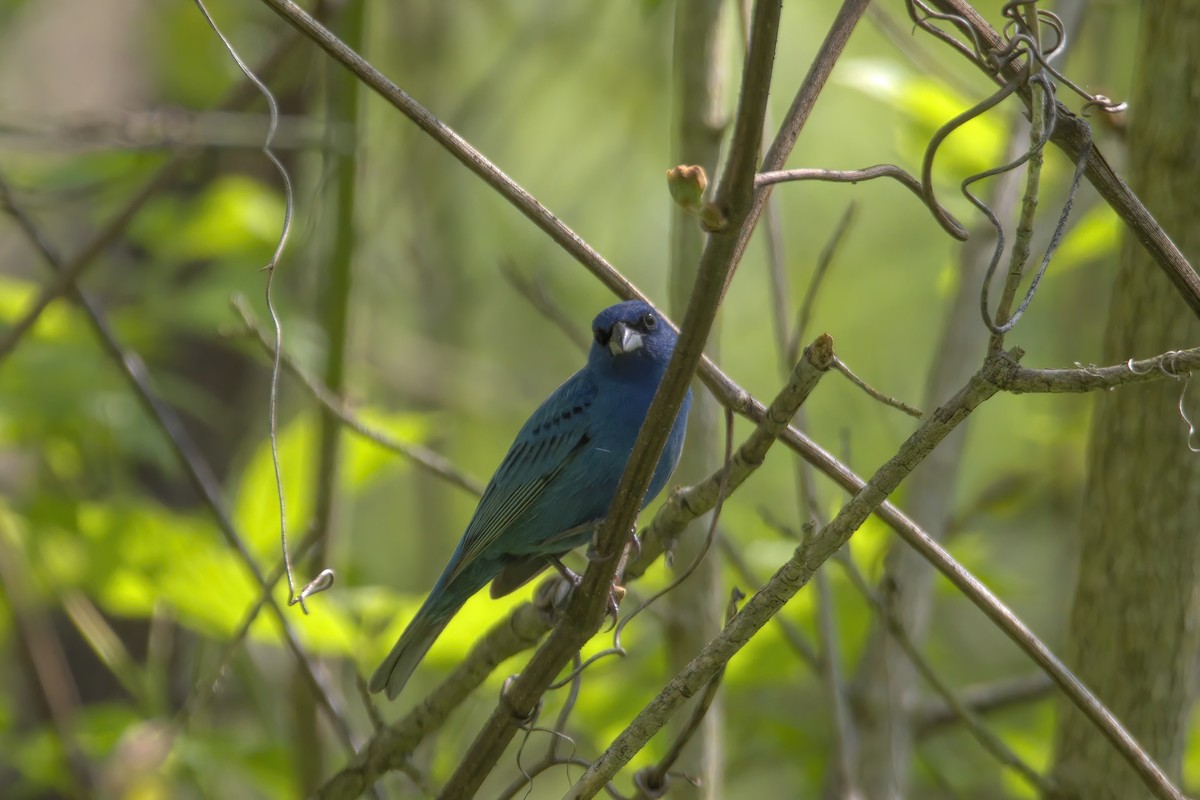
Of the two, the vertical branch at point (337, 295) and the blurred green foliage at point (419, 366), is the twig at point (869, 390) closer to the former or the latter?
the blurred green foliage at point (419, 366)

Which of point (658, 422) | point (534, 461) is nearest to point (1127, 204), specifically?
point (658, 422)

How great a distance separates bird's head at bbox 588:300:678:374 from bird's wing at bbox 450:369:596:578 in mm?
105

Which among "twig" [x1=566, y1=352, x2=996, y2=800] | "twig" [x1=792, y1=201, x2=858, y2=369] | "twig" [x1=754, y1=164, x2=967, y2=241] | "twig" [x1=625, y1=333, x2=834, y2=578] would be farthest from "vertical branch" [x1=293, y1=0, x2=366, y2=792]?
"twig" [x1=754, y1=164, x2=967, y2=241]

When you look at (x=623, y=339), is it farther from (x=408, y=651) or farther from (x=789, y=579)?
(x=789, y=579)

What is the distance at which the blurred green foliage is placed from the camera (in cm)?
429

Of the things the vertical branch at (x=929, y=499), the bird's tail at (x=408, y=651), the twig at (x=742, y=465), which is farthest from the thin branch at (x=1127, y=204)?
the bird's tail at (x=408, y=651)

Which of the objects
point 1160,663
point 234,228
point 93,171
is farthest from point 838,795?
point 93,171

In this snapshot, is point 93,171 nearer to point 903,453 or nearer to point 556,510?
point 556,510

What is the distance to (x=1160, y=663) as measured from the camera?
2926mm

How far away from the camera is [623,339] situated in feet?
12.5

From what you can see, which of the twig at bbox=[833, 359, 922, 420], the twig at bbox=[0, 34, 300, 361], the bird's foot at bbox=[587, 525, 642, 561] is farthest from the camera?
the twig at bbox=[0, 34, 300, 361]

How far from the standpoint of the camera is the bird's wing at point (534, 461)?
3758 millimetres

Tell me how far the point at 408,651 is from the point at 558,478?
2.39 feet

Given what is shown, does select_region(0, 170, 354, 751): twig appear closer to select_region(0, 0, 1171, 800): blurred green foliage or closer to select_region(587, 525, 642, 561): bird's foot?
select_region(0, 0, 1171, 800): blurred green foliage
